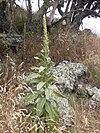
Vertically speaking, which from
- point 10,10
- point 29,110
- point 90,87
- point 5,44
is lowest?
point 29,110

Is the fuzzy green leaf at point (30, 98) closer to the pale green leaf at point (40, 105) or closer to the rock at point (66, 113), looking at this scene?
the pale green leaf at point (40, 105)

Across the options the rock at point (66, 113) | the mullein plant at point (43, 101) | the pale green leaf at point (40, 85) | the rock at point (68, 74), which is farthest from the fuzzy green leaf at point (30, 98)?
the rock at point (68, 74)

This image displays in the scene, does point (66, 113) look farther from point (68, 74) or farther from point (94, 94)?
point (68, 74)

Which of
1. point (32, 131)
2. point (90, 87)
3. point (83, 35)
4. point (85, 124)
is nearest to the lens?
point (32, 131)

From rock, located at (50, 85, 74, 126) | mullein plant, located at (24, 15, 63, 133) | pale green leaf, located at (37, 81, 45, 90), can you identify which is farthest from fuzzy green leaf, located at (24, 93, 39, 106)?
rock, located at (50, 85, 74, 126)

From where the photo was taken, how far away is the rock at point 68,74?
22.3ft

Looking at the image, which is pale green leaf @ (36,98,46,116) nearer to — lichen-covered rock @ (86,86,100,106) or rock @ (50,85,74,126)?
rock @ (50,85,74,126)

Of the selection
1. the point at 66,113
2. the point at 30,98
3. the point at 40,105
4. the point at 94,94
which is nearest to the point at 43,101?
the point at 40,105

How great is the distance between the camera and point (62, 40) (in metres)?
8.60

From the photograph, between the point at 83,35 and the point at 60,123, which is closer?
the point at 60,123

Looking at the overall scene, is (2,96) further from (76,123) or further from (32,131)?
(76,123)

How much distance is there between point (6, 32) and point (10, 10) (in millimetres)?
589

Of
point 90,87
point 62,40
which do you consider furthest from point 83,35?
point 90,87

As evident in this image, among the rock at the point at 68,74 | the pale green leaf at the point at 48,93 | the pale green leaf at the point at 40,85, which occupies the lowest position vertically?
the pale green leaf at the point at 48,93
